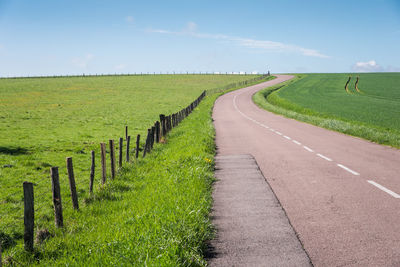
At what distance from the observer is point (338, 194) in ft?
25.1

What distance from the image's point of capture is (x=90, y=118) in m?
33.7

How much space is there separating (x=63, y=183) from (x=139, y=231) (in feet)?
19.8

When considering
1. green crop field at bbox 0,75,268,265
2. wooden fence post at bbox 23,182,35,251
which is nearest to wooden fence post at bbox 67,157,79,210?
green crop field at bbox 0,75,268,265

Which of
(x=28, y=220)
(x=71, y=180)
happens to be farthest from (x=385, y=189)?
(x=28, y=220)

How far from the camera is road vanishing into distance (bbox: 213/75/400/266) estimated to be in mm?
4938

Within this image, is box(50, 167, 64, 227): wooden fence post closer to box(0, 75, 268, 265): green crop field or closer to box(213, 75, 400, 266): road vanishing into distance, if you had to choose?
box(0, 75, 268, 265): green crop field

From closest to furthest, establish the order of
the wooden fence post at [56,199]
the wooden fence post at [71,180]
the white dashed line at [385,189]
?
1. the wooden fence post at [56,199]
2. the wooden fence post at [71,180]
3. the white dashed line at [385,189]

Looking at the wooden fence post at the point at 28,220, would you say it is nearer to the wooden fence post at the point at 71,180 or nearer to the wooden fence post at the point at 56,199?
the wooden fence post at the point at 56,199

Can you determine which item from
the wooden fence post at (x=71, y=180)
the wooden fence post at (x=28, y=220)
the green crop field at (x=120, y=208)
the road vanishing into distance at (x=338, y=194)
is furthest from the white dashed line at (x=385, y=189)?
the wooden fence post at (x=28, y=220)

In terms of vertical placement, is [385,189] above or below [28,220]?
below

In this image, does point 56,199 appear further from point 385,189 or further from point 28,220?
point 385,189

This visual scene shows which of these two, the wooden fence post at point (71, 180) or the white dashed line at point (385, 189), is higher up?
the wooden fence post at point (71, 180)

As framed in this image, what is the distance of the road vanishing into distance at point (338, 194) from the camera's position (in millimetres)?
4938

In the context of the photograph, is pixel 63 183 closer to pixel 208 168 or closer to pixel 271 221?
pixel 208 168
